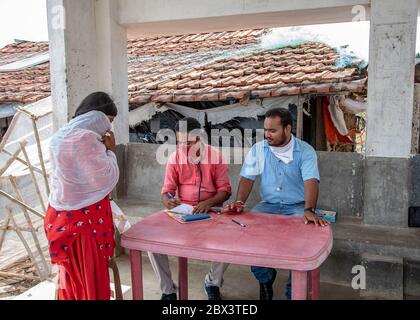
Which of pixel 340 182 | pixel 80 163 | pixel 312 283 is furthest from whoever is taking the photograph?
pixel 340 182

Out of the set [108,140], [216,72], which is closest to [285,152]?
[108,140]

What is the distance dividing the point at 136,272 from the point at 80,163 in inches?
30.0

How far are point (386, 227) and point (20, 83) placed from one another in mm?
7751

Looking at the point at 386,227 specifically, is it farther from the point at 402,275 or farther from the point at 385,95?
the point at 385,95

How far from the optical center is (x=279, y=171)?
3.35 m

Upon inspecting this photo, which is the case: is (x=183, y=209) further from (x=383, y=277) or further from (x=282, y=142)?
(x=383, y=277)

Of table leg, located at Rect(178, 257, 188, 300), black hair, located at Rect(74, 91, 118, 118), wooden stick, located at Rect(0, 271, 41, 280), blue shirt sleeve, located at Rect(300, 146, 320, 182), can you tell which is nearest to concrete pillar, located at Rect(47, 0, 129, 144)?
wooden stick, located at Rect(0, 271, 41, 280)

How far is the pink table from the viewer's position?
2.16 meters

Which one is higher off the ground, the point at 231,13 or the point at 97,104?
the point at 231,13

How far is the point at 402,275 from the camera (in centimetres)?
341

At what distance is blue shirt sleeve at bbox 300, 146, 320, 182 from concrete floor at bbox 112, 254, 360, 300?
42.2 inches

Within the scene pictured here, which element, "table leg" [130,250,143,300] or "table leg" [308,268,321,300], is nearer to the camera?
"table leg" [130,250,143,300]

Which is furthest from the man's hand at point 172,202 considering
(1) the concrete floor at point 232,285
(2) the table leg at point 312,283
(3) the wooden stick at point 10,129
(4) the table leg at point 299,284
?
(3) the wooden stick at point 10,129

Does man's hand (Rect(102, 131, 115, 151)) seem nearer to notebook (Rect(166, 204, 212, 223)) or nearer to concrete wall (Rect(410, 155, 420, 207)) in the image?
notebook (Rect(166, 204, 212, 223))
